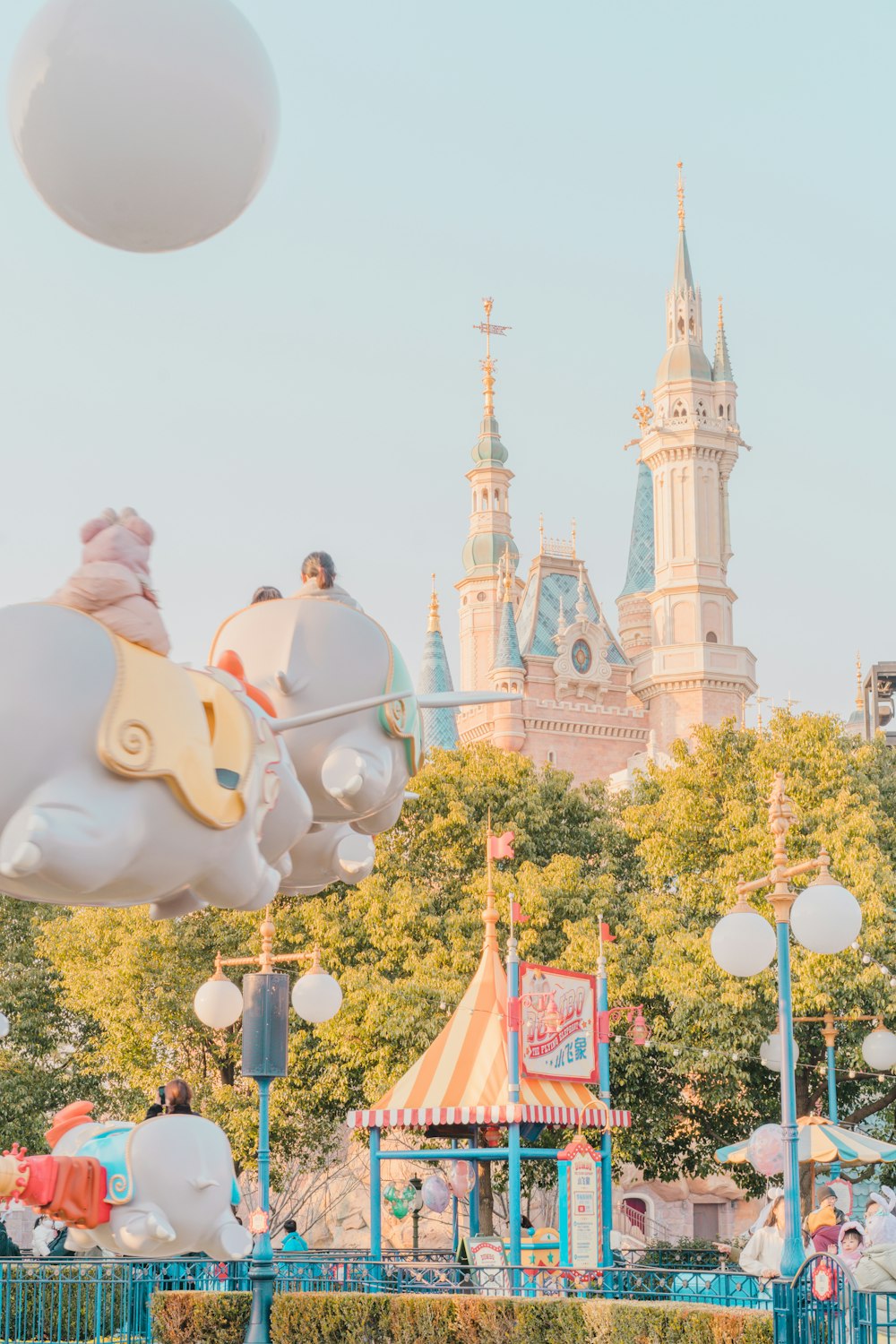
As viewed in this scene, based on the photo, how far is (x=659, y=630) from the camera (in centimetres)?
7362

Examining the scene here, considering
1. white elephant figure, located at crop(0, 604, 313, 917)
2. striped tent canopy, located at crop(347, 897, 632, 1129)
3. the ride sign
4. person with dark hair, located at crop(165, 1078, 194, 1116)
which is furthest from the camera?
the ride sign

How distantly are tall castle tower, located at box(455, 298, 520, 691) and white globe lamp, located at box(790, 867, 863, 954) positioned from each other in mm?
67970

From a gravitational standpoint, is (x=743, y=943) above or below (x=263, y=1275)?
above

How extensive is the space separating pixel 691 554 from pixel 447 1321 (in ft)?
199

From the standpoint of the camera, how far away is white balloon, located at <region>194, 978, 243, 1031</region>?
47.9ft

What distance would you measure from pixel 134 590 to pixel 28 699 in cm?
52

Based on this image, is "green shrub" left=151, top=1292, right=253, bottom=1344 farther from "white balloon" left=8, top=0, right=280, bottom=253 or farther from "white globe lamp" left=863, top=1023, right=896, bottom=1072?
"white balloon" left=8, top=0, right=280, bottom=253

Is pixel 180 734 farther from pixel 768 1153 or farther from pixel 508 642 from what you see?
pixel 508 642

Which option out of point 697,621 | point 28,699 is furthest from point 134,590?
point 697,621

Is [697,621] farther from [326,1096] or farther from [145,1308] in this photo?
[145,1308]

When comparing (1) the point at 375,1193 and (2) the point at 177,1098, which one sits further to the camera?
(1) the point at 375,1193

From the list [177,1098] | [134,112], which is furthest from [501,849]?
A: [134,112]

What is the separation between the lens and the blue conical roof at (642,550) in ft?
267

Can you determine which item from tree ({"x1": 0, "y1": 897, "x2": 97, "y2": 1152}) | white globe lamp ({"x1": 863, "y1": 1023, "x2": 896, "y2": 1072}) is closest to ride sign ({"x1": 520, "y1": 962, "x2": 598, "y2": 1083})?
white globe lamp ({"x1": 863, "y1": 1023, "x2": 896, "y2": 1072})
